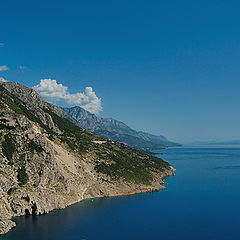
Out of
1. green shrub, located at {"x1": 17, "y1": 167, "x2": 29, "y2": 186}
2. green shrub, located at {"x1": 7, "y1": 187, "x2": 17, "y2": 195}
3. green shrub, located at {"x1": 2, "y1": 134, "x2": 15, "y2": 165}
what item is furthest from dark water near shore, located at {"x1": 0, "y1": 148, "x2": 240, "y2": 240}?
green shrub, located at {"x1": 2, "y1": 134, "x2": 15, "y2": 165}

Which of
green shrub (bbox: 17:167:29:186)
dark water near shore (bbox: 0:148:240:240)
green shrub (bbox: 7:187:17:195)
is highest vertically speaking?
green shrub (bbox: 17:167:29:186)

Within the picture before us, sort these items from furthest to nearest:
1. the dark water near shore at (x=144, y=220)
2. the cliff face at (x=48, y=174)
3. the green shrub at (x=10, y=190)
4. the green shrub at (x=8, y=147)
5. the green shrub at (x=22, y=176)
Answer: the green shrub at (x=8, y=147) → the green shrub at (x=22, y=176) → the cliff face at (x=48, y=174) → the green shrub at (x=10, y=190) → the dark water near shore at (x=144, y=220)

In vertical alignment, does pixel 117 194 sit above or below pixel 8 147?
below

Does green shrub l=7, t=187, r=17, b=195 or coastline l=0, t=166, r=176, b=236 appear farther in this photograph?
green shrub l=7, t=187, r=17, b=195

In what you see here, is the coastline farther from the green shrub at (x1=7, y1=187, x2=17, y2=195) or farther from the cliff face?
the green shrub at (x1=7, y1=187, x2=17, y2=195)

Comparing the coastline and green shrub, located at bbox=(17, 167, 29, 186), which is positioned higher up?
green shrub, located at bbox=(17, 167, 29, 186)

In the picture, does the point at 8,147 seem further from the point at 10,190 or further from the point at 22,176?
the point at 10,190

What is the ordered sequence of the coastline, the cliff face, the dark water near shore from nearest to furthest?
the dark water near shore → the coastline → the cliff face

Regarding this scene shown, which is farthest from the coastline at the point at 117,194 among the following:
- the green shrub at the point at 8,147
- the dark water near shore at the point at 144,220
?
the green shrub at the point at 8,147

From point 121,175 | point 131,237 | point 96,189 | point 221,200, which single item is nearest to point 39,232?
point 131,237

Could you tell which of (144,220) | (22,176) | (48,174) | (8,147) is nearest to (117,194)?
(48,174)

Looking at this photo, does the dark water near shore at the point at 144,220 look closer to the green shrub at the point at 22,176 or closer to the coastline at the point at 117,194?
the coastline at the point at 117,194

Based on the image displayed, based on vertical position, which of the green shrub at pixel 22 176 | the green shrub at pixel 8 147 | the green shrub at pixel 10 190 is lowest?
the green shrub at pixel 10 190

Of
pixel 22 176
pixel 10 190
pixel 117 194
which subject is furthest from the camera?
pixel 117 194
